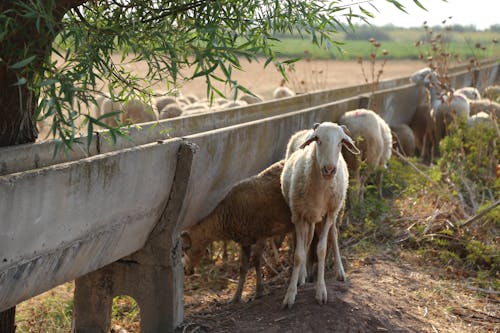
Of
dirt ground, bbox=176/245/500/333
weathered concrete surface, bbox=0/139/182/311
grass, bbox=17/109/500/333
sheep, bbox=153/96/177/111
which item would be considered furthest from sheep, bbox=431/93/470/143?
weathered concrete surface, bbox=0/139/182/311

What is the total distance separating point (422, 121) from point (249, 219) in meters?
7.60

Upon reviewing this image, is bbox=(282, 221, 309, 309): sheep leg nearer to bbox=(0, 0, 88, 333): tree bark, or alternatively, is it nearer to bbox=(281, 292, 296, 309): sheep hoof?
bbox=(281, 292, 296, 309): sheep hoof

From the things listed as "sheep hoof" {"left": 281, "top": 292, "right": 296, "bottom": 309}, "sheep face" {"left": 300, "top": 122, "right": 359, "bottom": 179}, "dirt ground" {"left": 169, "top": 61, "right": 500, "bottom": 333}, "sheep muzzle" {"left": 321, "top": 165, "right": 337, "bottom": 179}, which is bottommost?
"dirt ground" {"left": 169, "top": 61, "right": 500, "bottom": 333}

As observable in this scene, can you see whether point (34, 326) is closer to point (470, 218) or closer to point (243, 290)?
point (243, 290)

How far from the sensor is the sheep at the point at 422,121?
12.6 metres

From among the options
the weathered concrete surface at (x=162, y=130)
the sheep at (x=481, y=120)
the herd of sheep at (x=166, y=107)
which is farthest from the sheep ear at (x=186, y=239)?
the sheep at (x=481, y=120)

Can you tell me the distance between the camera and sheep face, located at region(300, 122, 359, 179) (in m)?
5.46

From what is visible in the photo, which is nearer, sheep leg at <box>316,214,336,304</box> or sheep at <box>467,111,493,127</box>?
sheep leg at <box>316,214,336,304</box>

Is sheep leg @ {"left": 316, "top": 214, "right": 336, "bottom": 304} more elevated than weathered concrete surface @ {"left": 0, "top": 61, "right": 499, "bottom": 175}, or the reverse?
weathered concrete surface @ {"left": 0, "top": 61, "right": 499, "bottom": 175}

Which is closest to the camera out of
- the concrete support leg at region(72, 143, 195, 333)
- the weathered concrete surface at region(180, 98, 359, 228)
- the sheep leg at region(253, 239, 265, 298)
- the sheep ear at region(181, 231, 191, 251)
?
the concrete support leg at region(72, 143, 195, 333)

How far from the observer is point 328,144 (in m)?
5.54

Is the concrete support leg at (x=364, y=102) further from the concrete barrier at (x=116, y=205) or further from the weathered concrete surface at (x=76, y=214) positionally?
the weathered concrete surface at (x=76, y=214)

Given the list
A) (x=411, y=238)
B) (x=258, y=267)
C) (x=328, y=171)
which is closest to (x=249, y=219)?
(x=258, y=267)

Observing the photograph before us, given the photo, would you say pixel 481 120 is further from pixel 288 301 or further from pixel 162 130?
pixel 162 130
